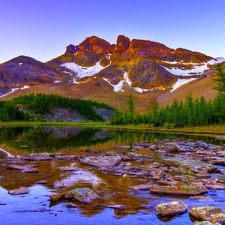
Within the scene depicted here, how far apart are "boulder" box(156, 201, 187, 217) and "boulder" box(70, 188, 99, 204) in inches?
183

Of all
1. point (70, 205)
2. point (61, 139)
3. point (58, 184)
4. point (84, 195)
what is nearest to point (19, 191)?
point (58, 184)

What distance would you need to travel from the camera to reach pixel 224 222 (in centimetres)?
1689

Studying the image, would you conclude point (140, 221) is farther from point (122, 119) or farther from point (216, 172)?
point (122, 119)

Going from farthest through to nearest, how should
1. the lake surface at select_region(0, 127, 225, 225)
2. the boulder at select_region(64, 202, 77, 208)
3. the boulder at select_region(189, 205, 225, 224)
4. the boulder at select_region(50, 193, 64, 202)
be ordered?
the boulder at select_region(50, 193, 64, 202) < the boulder at select_region(64, 202, 77, 208) < the lake surface at select_region(0, 127, 225, 225) < the boulder at select_region(189, 205, 225, 224)

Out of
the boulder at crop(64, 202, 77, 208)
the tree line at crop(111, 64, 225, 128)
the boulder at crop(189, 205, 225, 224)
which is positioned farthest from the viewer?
the tree line at crop(111, 64, 225, 128)

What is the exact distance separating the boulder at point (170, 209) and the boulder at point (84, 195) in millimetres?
4650

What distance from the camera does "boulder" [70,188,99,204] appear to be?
21.0 meters

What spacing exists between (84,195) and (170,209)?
19.6ft

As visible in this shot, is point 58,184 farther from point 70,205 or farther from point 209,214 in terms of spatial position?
point 209,214

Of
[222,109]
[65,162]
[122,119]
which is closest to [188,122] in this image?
[222,109]

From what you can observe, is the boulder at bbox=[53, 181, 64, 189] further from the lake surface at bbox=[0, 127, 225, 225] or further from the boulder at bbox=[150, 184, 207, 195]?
the boulder at bbox=[150, 184, 207, 195]

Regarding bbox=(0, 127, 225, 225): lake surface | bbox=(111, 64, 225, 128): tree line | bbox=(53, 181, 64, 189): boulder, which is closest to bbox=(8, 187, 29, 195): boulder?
bbox=(0, 127, 225, 225): lake surface

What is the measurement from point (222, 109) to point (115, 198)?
102378 millimetres

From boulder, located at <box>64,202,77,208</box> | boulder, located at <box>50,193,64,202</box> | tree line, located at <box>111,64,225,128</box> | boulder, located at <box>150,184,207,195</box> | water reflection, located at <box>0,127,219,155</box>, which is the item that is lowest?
water reflection, located at <box>0,127,219,155</box>
